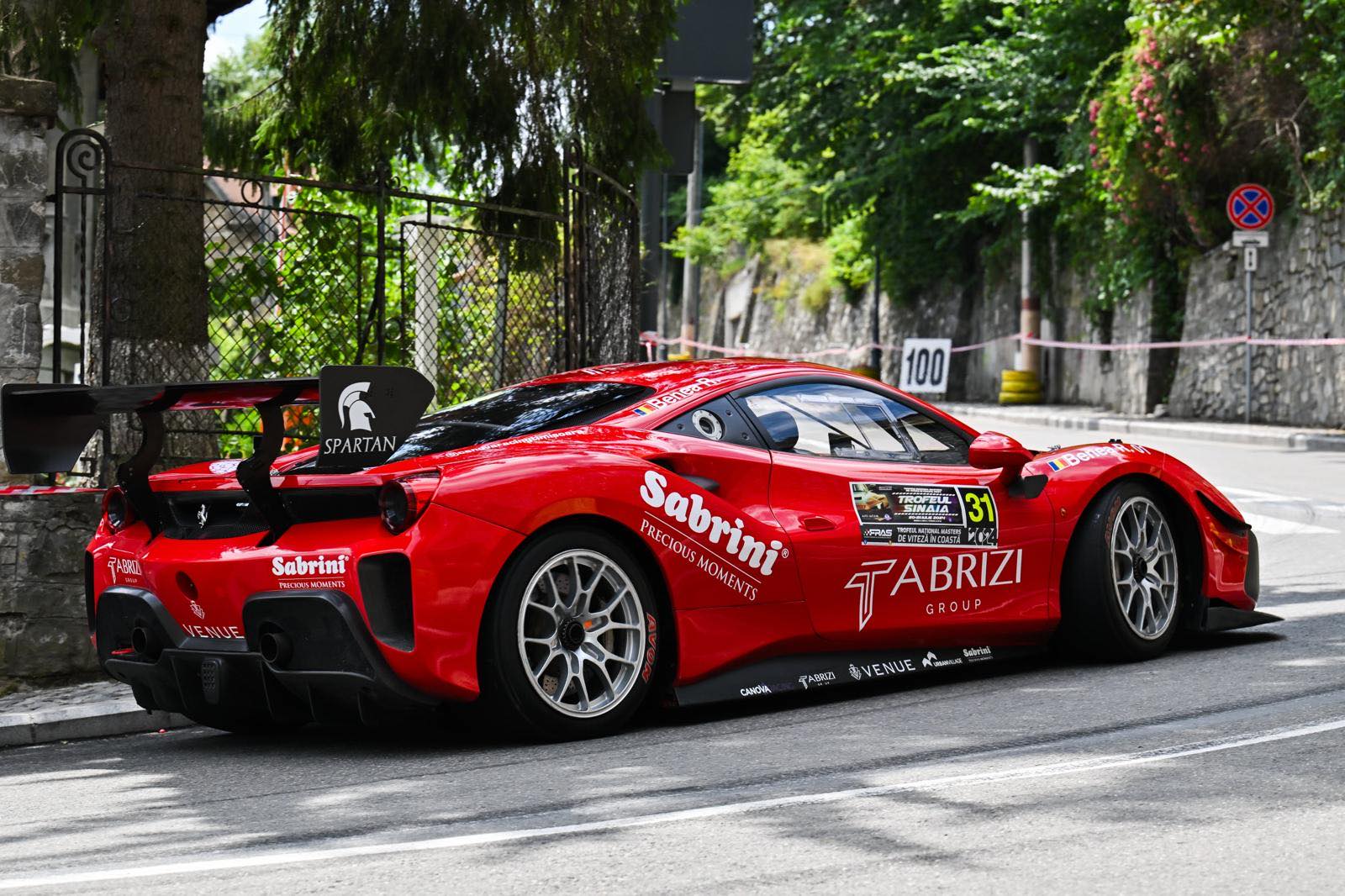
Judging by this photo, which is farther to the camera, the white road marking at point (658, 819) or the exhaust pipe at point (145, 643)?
the exhaust pipe at point (145, 643)

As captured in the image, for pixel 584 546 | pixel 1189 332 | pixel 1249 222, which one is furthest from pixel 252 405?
pixel 1189 332

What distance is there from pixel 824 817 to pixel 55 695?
391 centimetres

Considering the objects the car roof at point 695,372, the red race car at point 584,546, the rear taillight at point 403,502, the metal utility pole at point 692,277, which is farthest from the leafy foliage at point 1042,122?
the rear taillight at point 403,502

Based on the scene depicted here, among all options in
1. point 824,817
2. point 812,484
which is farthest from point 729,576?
point 824,817

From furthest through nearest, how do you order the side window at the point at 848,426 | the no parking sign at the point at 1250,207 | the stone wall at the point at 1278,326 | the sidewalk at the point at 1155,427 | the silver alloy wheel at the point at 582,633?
the no parking sign at the point at 1250,207, the stone wall at the point at 1278,326, the sidewalk at the point at 1155,427, the side window at the point at 848,426, the silver alloy wheel at the point at 582,633

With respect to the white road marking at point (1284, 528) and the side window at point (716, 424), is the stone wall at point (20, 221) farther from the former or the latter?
the white road marking at point (1284, 528)

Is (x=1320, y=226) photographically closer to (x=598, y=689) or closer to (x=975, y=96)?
(x=975, y=96)

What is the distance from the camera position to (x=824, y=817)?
4566 millimetres

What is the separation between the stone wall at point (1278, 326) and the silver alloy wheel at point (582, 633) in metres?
18.2

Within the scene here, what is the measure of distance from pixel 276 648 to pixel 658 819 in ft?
5.09

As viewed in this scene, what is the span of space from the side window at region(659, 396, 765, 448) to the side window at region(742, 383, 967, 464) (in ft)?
0.26

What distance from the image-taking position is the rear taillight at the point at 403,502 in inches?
214

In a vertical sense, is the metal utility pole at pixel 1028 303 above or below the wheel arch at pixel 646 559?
above

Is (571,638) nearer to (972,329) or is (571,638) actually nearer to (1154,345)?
(1154,345)
